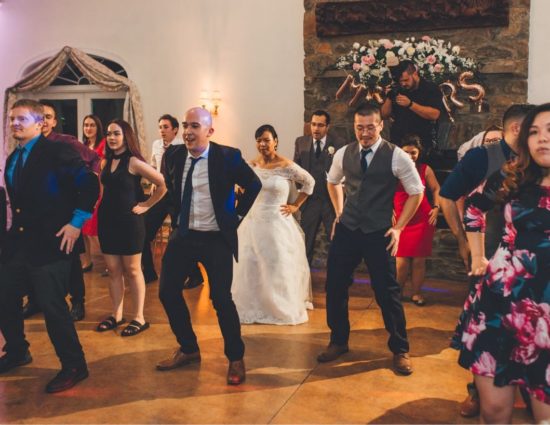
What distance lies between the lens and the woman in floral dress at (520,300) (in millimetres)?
2049

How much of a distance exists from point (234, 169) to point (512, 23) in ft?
13.9

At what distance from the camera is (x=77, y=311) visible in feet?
15.5

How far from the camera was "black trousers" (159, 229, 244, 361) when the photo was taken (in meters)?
3.39

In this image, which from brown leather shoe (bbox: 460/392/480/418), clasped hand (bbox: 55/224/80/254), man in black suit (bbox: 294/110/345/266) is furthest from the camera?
man in black suit (bbox: 294/110/345/266)

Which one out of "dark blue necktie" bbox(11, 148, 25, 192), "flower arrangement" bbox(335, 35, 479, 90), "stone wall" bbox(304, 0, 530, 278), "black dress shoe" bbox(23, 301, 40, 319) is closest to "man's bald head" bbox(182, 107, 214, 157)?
"dark blue necktie" bbox(11, 148, 25, 192)

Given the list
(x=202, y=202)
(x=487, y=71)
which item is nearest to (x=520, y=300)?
(x=202, y=202)

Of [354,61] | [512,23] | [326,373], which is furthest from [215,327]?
[512,23]

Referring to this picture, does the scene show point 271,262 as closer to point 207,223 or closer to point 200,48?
point 207,223

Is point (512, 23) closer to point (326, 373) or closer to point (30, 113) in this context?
point (326, 373)

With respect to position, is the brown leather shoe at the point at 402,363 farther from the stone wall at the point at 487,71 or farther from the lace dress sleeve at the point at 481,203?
the stone wall at the point at 487,71

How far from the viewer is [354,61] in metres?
6.27

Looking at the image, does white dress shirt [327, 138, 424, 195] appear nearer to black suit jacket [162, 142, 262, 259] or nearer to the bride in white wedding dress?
black suit jacket [162, 142, 262, 259]

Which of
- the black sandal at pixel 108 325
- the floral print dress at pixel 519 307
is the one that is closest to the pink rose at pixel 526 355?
the floral print dress at pixel 519 307

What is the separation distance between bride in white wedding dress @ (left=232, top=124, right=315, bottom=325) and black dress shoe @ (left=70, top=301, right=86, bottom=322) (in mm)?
1211
